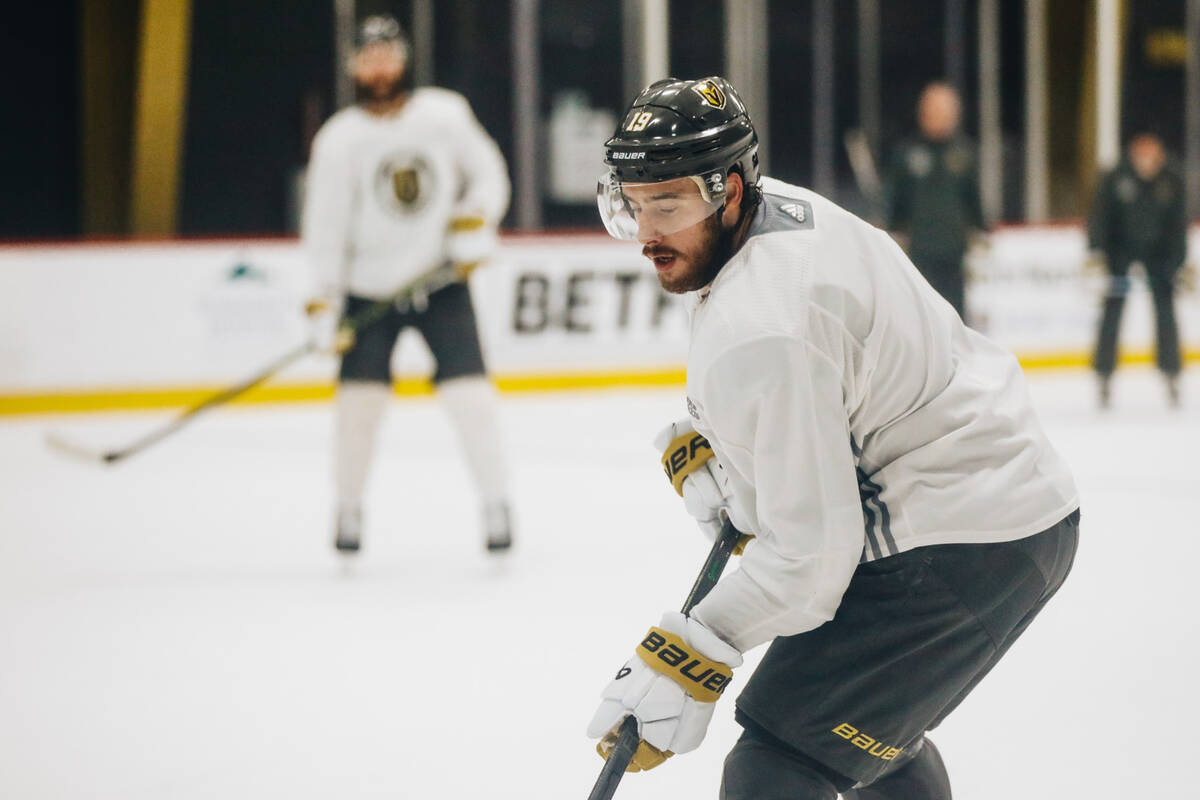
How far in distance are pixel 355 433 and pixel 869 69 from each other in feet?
26.4

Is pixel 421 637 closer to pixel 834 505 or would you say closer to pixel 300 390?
pixel 834 505

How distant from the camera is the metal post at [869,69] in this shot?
34.8 feet

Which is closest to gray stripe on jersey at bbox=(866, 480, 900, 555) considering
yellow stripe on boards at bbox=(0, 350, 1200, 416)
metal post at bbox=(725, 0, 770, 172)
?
yellow stripe on boards at bbox=(0, 350, 1200, 416)

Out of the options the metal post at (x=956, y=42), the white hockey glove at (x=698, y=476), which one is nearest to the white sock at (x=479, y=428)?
the white hockey glove at (x=698, y=476)

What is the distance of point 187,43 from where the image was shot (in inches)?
343

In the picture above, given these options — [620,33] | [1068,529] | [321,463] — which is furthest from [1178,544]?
[620,33]

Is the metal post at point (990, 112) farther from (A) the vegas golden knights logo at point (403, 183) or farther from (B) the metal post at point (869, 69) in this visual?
(A) the vegas golden knights logo at point (403, 183)

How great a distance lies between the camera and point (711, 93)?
1.33m

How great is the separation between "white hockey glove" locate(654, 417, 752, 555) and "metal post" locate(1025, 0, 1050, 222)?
31.9 ft

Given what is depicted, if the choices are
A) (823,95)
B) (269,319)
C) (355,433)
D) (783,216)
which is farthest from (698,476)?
(823,95)

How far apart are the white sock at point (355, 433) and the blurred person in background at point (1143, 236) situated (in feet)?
14.0

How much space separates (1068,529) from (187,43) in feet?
27.3

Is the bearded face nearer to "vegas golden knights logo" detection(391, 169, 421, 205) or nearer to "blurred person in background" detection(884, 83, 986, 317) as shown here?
"vegas golden knights logo" detection(391, 169, 421, 205)

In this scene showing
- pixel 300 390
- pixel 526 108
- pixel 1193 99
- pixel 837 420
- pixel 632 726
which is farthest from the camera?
pixel 1193 99
